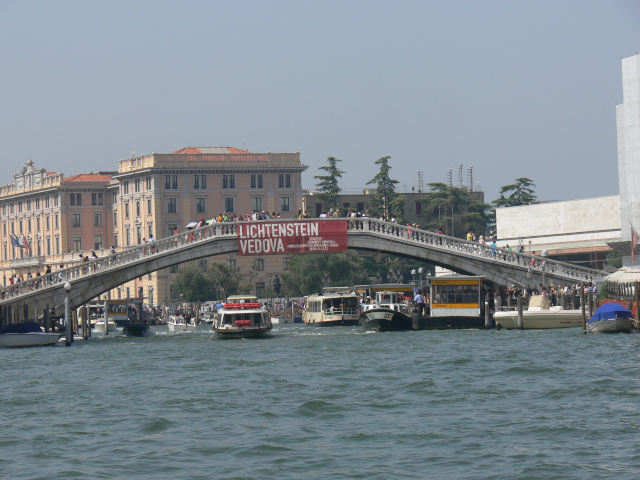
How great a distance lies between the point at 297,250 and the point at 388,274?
147 feet

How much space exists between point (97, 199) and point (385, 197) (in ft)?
82.0

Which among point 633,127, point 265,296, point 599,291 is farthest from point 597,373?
point 265,296

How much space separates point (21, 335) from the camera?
135ft

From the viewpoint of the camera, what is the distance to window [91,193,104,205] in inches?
3910

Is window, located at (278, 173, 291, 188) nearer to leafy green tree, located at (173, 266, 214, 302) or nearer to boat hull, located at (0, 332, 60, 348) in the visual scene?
leafy green tree, located at (173, 266, 214, 302)

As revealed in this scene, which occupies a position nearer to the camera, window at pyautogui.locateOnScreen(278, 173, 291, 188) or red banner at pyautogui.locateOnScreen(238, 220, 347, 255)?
red banner at pyautogui.locateOnScreen(238, 220, 347, 255)

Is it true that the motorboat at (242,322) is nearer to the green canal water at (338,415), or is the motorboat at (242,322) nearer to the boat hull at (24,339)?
the boat hull at (24,339)

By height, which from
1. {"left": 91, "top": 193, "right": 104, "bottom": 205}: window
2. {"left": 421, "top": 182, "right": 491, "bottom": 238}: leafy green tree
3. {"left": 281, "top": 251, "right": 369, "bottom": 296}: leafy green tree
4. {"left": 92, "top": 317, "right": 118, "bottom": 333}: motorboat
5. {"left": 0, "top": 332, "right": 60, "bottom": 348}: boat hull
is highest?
{"left": 91, "top": 193, "right": 104, "bottom": 205}: window

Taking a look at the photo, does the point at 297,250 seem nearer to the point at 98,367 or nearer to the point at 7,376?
the point at 98,367

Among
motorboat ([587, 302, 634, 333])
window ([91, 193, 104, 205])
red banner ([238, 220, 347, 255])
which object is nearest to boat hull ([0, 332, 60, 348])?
red banner ([238, 220, 347, 255])

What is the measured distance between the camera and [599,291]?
143 feet

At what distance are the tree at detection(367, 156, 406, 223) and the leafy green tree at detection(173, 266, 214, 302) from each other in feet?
50.2

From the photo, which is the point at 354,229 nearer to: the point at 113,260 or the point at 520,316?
the point at 520,316

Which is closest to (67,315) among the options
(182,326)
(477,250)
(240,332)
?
(240,332)
